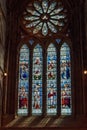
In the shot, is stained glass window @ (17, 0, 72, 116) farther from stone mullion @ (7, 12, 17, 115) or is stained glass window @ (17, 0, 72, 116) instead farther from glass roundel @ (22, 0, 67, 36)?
stone mullion @ (7, 12, 17, 115)

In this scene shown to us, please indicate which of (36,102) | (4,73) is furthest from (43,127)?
(4,73)

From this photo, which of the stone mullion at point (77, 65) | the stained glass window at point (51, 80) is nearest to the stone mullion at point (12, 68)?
the stained glass window at point (51, 80)

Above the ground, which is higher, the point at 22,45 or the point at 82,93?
the point at 22,45

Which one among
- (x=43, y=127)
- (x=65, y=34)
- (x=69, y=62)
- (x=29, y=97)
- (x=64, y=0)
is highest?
(x=64, y=0)

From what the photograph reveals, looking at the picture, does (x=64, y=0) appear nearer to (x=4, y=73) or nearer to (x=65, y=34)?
(x=65, y=34)

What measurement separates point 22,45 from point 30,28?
113 cm

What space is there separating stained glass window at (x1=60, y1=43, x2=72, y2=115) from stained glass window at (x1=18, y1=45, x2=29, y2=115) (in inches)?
69.8

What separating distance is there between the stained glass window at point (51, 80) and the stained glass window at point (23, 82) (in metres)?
1.09

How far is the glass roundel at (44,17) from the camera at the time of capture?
2269 centimetres

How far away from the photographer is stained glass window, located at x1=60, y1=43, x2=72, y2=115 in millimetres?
20781

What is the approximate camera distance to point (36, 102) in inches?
826

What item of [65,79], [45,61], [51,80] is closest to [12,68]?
[45,61]

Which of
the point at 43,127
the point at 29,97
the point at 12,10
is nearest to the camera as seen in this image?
the point at 43,127

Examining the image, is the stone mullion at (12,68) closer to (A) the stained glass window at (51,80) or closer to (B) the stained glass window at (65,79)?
(A) the stained glass window at (51,80)
